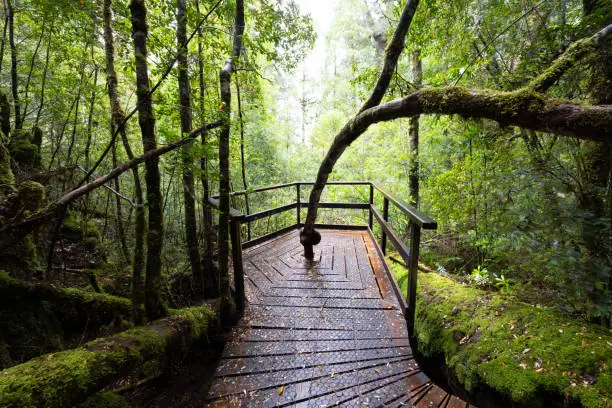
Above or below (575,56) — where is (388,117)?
below

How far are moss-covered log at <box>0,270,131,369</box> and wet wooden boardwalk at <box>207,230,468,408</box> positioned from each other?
A: 5.21 feet

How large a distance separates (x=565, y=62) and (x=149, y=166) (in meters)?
3.03

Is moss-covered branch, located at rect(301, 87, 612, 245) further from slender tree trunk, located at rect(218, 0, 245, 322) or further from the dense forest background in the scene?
slender tree trunk, located at rect(218, 0, 245, 322)

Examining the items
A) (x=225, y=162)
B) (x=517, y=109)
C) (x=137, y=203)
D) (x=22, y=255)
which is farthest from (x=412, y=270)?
(x=22, y=255)

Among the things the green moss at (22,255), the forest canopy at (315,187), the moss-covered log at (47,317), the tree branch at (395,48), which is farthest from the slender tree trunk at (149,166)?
the tree branch at (395,48)

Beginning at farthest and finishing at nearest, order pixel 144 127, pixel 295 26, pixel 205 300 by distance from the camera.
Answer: pixel 295 26 < pixel 205 300 < pixel 144 127

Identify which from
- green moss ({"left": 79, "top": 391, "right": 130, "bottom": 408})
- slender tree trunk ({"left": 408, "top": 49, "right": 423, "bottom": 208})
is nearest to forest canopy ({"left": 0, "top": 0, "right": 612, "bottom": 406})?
green moss ({"left": 79, "top": 391, "right": 130, "bottom": 408})

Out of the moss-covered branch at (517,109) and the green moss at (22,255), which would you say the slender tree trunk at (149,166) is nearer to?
the green moss at (22,255)

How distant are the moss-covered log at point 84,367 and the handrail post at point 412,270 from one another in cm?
215

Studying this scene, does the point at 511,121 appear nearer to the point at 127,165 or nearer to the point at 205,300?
the point at 127,165

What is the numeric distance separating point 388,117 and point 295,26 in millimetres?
3101

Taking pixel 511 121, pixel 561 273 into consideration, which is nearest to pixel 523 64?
pixel 511 121

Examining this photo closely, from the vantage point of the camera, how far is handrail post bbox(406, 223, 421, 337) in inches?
84.7

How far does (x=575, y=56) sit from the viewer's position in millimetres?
1550
